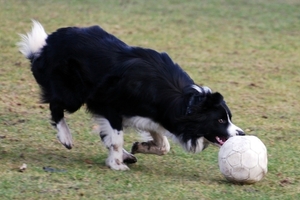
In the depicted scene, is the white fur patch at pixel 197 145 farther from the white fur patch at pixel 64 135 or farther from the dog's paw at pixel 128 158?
the white fur patch at pixel 64 135

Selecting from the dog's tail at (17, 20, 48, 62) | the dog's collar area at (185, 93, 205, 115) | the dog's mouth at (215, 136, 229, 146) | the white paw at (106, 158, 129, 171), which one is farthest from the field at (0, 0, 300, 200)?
the dog's tail at (17, 20, 48, 62)

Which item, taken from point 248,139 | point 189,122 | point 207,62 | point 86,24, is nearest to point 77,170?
point 189,122

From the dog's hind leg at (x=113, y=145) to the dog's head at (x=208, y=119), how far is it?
0.70 metres

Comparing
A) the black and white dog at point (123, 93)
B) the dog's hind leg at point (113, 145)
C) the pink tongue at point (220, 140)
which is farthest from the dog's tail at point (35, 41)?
the pink tongue at point (220, 140)

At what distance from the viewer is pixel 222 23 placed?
16.3m

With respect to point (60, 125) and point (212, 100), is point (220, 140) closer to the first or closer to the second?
point (212, 100)

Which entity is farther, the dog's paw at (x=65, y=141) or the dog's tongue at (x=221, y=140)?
the dog's paw at (x=65, y=141)

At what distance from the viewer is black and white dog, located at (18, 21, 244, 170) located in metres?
6.61

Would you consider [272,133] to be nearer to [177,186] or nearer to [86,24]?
[177,186]

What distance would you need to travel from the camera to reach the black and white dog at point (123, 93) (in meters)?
6.61

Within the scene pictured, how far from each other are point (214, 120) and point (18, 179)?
187cm

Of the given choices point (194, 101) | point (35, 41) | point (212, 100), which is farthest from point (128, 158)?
point (35, 41)

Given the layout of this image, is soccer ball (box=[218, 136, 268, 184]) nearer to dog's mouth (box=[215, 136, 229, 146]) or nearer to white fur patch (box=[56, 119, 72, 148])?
dog's mouth (box=[215, 136, 229, 146])

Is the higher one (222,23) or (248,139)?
(248,139)
